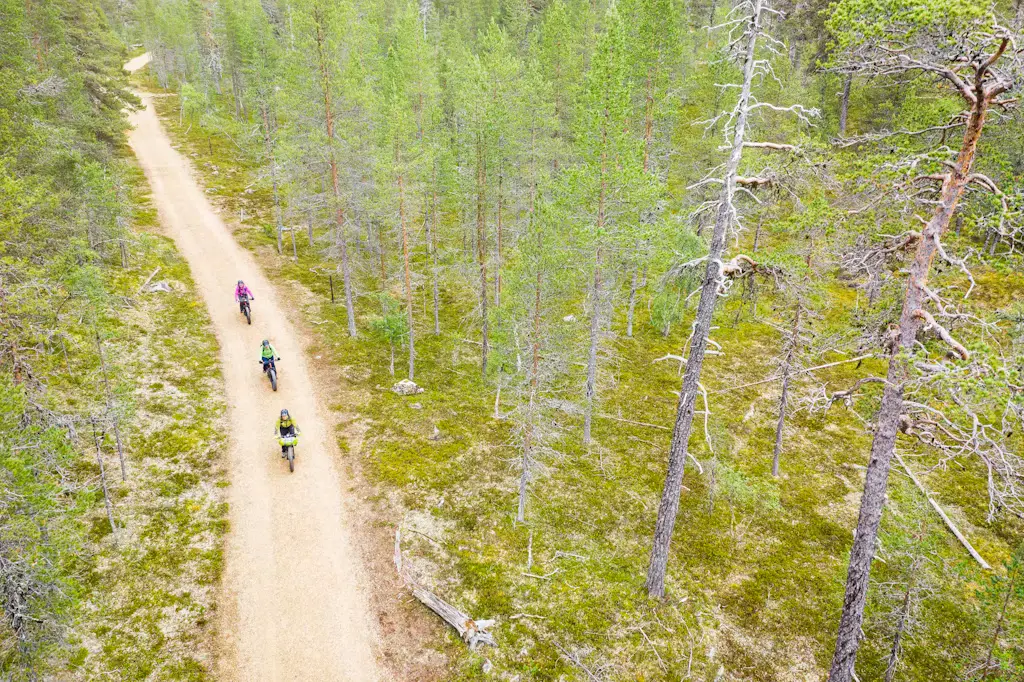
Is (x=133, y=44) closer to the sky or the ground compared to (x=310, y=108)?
closer to the sky

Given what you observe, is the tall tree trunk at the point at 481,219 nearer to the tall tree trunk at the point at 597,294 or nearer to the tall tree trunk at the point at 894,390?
the tall tree trunk at the point at 597,294

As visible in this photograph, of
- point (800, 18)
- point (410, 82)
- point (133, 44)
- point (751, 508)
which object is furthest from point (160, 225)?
point (133, 44)

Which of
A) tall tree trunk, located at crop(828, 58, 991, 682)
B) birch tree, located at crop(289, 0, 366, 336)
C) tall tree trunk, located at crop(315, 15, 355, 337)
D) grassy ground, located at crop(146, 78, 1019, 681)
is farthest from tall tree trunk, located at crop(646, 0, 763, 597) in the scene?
tall tree trunk, located at crop(315, 15, 355, 337)

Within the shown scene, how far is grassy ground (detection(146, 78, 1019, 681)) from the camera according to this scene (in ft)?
45.3

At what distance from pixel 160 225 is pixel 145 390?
18.7 metres

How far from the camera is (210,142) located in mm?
48375

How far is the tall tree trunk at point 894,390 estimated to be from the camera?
7844mm

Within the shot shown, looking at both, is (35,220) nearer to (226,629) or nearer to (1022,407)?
(226,629)

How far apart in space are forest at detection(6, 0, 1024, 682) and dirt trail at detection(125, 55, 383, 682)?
71 cm

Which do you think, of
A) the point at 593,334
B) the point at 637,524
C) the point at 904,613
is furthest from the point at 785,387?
the point at 904,613

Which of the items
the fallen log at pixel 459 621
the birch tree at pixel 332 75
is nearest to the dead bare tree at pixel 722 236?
the fallen log at pixel 459 621

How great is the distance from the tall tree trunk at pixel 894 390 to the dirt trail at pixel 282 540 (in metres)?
10.5

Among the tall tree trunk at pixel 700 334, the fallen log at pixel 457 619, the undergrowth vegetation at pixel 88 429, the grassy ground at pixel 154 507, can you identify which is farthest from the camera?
the fallen log at pixel 457 619

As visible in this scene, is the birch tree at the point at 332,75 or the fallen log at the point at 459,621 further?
the birch tree at the point at 332,75
